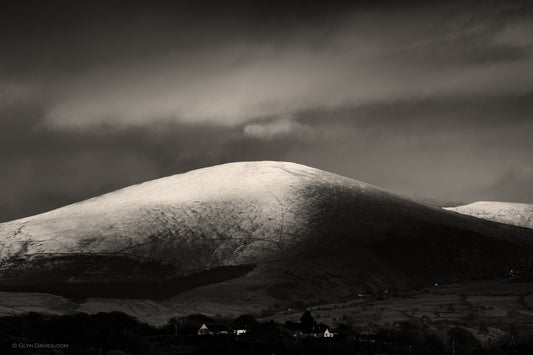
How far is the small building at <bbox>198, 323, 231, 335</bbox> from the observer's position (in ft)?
565

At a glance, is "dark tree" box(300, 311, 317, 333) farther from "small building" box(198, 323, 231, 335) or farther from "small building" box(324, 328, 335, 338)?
"small building" box(198, 323, 231, 335)

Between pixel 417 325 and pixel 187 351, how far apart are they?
174 feet

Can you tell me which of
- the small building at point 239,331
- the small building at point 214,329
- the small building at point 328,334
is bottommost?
the small building at point 328,334

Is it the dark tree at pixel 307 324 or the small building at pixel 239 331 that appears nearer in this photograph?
the small building at pixel 239 331

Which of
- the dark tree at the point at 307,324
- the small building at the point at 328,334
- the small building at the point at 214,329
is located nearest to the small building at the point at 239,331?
the small building at the point at 214,329

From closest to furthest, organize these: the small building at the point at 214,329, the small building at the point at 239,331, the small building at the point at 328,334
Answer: the small building at the point at 328,334 → the small building at the point at 214,329 → the small building at the point at 239,331

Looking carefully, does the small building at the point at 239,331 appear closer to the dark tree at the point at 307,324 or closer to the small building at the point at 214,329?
the small building at the point at 214,329

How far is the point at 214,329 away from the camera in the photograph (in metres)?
178

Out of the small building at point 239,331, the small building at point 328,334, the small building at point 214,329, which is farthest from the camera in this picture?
the small building at point 239,331

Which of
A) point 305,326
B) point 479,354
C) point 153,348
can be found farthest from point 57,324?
point 479,354

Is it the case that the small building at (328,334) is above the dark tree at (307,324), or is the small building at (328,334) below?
below

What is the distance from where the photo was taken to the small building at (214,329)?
17212 centimetres

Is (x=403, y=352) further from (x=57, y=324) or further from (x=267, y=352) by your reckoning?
(x=57, y=324)

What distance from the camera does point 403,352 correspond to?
508 feet
